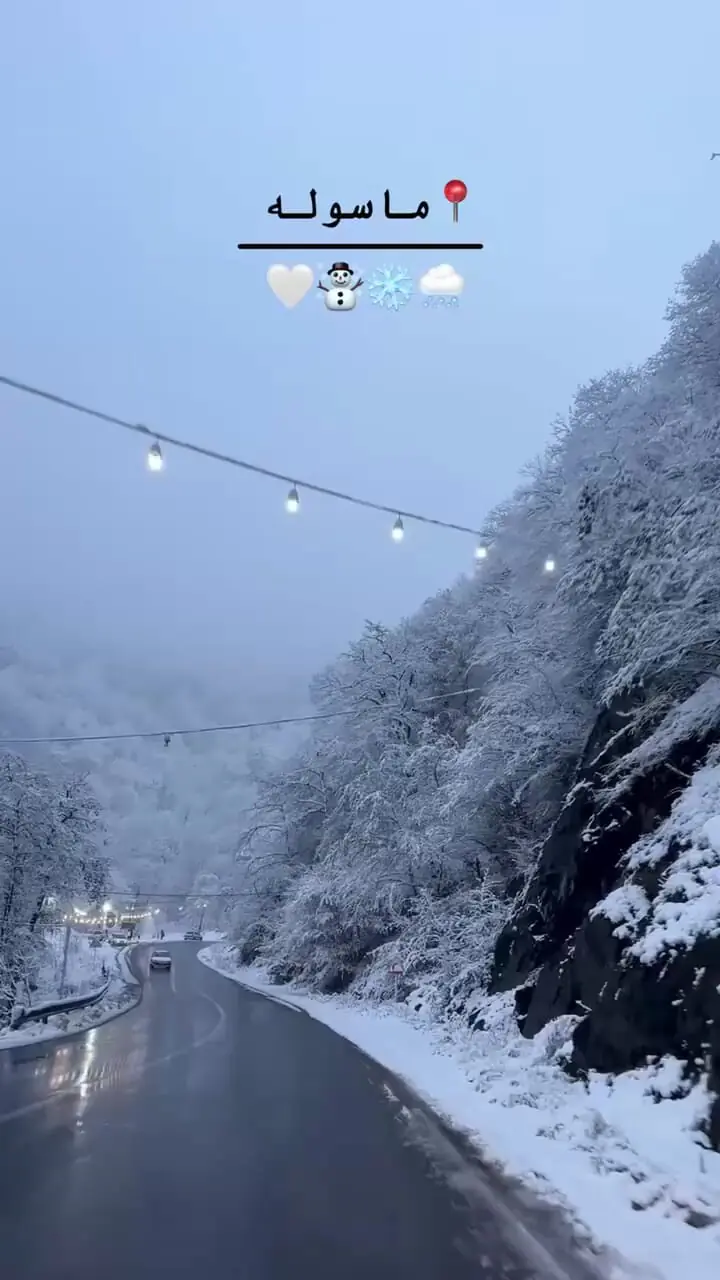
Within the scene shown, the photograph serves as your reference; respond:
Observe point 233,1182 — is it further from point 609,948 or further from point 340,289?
point 340,289

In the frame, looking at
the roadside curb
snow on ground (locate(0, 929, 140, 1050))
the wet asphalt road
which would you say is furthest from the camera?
snow on ground (locate(0, 929, 140, 1050))

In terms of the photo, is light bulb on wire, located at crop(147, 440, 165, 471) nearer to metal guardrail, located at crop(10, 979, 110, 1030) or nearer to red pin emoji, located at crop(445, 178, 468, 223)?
red pin emoji, located at crop(445, 178, 468, 223)

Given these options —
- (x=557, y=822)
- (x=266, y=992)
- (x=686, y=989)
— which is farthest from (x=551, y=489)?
(x=266, y=992)

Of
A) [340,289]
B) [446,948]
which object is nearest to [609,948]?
[340,289]

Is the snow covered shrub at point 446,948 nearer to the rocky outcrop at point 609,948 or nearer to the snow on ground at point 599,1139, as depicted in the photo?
the rocky outcrop at point 609,948

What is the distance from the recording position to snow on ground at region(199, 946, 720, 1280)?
6.16 m

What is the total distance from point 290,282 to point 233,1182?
8.34m

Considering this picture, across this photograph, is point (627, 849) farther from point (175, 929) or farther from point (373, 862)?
point (175, 929)

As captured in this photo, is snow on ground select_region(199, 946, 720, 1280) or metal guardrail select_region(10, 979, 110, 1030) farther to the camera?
metal guardrail select_region(10, 979, 110, 1030)

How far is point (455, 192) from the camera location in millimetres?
8953

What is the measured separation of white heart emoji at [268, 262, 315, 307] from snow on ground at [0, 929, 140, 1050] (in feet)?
51.5

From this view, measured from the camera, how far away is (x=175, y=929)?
182000 millimetres

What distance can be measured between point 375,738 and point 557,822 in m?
16.3

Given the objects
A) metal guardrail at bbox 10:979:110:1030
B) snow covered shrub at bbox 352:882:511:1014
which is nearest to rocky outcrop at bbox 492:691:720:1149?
snow covered shrub at bbox 352:882:511:1014
